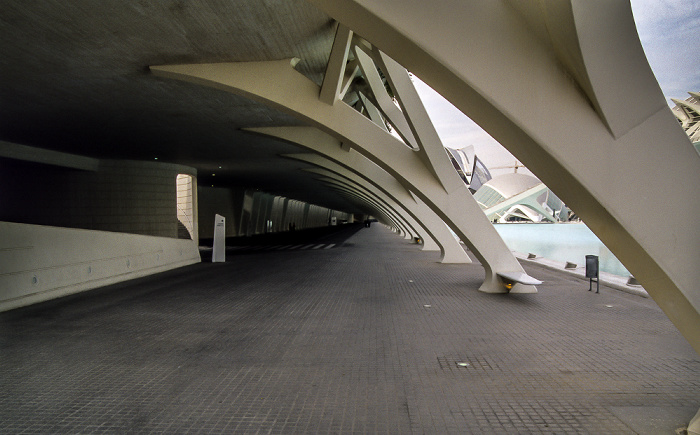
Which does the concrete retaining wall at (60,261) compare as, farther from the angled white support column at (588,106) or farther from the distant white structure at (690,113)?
the distant white structure at (690,113)

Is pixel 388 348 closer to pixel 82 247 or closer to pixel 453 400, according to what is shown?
pixel 453 400

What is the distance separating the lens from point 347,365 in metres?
5.03

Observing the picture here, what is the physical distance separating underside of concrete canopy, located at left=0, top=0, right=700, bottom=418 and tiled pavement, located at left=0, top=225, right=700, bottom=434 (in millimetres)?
1356

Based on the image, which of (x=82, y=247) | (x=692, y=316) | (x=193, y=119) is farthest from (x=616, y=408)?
(x=193, y=119)

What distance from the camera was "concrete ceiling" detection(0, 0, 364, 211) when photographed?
6.61m

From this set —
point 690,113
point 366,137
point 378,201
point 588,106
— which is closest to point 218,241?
point 366,137

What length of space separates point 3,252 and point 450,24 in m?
9.03

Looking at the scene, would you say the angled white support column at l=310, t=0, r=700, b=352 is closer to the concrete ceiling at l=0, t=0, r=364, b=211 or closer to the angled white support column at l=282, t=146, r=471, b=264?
the concrete ceiling at l=0, t=0, r=364, b=211

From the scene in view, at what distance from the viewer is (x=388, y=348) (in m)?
5.70

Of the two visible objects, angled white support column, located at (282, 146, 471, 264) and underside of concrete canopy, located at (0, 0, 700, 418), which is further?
angled white support column, located at (282, 146, 471, 264)

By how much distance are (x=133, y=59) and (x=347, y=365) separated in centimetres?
714

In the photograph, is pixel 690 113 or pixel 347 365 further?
pixel 690 113

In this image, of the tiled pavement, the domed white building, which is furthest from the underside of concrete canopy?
the domed white building

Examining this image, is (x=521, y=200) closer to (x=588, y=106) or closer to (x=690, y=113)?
(x=690, y=113)
